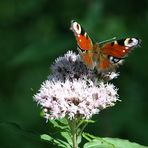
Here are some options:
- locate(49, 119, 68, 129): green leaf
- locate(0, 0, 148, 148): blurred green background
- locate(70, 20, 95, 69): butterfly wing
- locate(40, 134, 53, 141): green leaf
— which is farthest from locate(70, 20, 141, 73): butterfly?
locate(0, 0, 148, 148): blurred green background

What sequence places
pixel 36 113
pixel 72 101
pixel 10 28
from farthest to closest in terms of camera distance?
pixel 10 28, pixel 36 113, pixel 72 101

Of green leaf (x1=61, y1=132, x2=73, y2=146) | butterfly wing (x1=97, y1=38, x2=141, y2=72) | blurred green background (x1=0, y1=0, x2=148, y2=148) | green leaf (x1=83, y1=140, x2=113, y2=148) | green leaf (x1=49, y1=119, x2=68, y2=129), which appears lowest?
green leaf (x1=83, y1=140, x2=113, y2=148)

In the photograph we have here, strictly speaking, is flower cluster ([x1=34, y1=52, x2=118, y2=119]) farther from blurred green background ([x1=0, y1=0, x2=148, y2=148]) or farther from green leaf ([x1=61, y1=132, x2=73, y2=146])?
blurred green background ([x1=0, y1=0, x2=148, y2=148])

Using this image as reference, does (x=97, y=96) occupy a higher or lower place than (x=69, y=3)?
lower

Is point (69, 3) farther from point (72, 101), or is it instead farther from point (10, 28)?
point (72, 101)

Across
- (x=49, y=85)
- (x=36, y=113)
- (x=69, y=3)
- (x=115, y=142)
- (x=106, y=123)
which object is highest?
(x=69, y=3)

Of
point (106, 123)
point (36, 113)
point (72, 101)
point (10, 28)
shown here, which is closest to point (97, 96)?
point (72, 101)

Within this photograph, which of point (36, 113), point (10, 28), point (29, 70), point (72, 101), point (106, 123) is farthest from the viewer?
point (10, 28)
